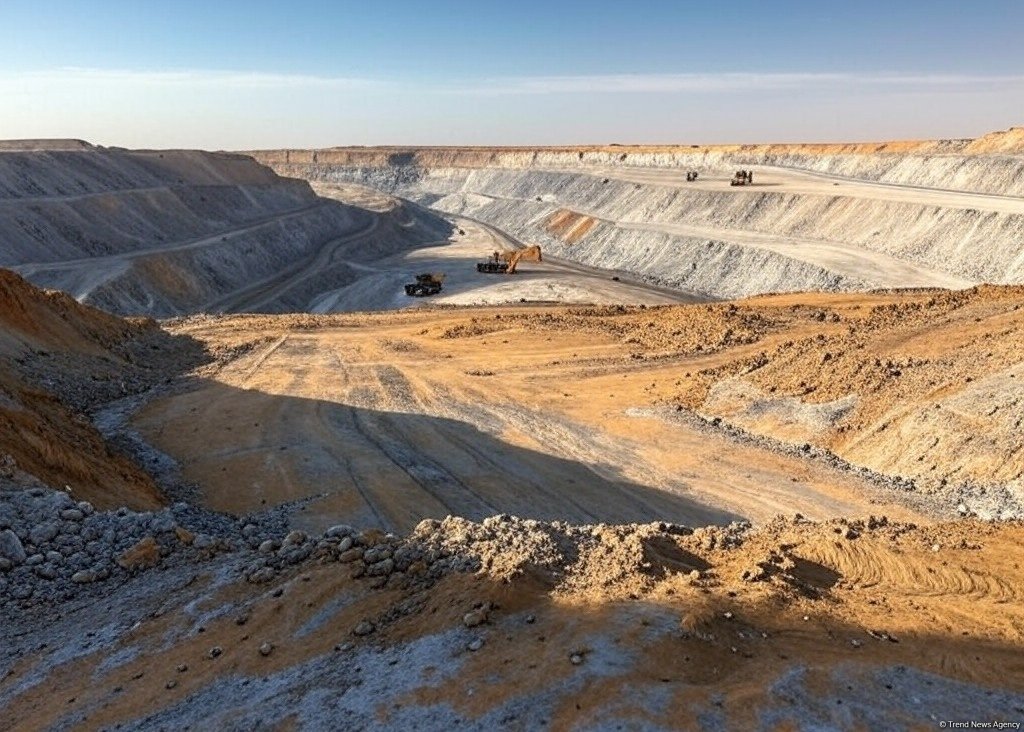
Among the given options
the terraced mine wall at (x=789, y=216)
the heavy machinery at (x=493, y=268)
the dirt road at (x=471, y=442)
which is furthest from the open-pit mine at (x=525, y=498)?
the heavy machinery at (x=493, y=268)

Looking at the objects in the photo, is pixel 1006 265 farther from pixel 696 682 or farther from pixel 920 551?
pixel 696 682

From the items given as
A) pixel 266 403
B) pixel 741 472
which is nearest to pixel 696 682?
pixel 741 472

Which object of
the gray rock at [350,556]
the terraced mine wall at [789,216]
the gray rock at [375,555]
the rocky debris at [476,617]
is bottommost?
the gray rock at [350,556]

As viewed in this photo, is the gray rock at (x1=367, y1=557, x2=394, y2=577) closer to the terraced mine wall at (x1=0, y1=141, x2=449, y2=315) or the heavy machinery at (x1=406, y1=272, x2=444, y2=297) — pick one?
the terraced mine wall at (x1=0, y1=141, x2=449, y2=315)

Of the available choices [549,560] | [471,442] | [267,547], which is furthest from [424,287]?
[549,560]

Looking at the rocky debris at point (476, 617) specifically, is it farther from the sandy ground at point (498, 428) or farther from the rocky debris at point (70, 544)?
the sandy ground at point (498, 428)

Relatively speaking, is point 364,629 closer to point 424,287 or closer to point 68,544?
point 68,544
